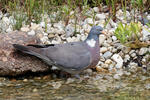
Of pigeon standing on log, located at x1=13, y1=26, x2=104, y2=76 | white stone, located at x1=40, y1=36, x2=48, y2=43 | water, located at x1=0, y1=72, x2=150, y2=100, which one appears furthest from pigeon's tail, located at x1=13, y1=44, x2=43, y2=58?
white stone, located at x1=40, y1=36, x2=48, y2=43

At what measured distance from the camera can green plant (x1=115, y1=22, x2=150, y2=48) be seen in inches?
220

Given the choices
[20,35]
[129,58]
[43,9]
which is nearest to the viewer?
[20,35]

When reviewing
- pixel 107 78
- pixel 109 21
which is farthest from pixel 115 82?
pixel 109 21

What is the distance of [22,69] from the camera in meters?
5.01

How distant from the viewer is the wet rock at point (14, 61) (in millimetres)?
4984

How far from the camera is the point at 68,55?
16.0 ft

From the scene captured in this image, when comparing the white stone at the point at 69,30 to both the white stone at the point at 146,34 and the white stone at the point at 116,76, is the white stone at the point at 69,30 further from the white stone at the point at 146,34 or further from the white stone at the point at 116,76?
the white stone at the point at 116,76

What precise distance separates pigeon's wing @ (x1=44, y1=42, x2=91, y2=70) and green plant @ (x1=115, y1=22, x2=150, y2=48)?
0.87 metres

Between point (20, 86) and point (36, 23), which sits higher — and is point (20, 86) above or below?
below

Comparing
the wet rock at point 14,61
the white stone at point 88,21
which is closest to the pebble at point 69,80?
the wet rock at point 14,61

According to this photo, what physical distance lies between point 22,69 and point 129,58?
1.58m

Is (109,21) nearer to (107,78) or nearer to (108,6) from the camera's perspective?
(108,6)

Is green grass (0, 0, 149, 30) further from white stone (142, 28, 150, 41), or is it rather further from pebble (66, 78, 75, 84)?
pebble (66, 78, 75, 84)

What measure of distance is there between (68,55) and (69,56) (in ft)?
0.06
